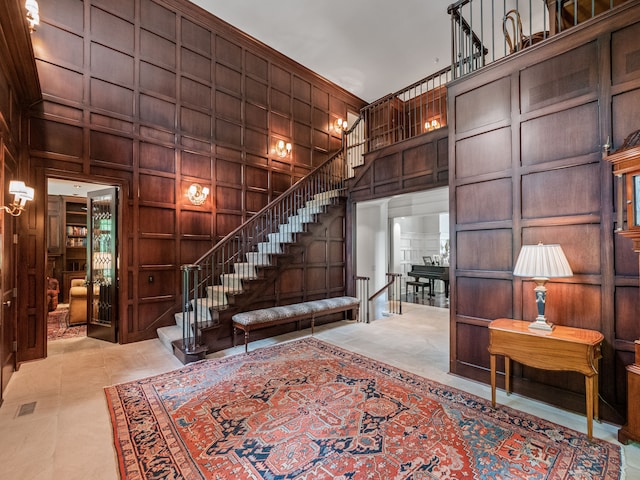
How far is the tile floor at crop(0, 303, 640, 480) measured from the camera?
6.51ft

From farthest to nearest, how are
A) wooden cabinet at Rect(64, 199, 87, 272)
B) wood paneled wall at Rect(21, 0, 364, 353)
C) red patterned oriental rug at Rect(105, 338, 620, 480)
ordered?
wooden cabinet at Rect(64, 199, 87, 272)
wood paneled wall at Rect(21, 0, 364, 353)
red patterned oriental rug at Rect(105, 338, 620, 480)

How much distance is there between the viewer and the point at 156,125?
15.8ft

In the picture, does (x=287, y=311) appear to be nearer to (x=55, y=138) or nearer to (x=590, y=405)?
(x=590, y=405)

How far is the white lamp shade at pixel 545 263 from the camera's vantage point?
242 cm

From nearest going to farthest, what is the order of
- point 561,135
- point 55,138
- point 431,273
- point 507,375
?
point 561,135 < point 507,375 < point 55,138 < point 431,273

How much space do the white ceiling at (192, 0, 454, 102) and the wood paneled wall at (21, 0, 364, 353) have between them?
458 millimetres

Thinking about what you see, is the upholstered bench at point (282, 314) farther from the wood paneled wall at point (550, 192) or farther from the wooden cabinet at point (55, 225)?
the wooden cabinet at point (55, 225)

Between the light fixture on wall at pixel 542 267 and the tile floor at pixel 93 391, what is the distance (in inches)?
36.3

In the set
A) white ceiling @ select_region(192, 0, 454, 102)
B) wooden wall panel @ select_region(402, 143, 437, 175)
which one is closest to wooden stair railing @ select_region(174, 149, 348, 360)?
wooden wall panel @ select_region(402, 143, 437, 175)

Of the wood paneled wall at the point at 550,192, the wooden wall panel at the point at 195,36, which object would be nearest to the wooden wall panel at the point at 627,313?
the wood paneled wall at the point at 550,192

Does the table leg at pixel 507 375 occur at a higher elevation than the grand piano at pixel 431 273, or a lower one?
lower

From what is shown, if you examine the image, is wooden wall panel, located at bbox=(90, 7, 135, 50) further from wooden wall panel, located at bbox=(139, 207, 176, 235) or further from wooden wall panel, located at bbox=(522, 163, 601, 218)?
wooden wall panel, located at bbox=(522, 163, 601, 218)

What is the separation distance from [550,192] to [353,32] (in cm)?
470

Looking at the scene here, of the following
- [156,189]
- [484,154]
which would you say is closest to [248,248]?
[156,189]
